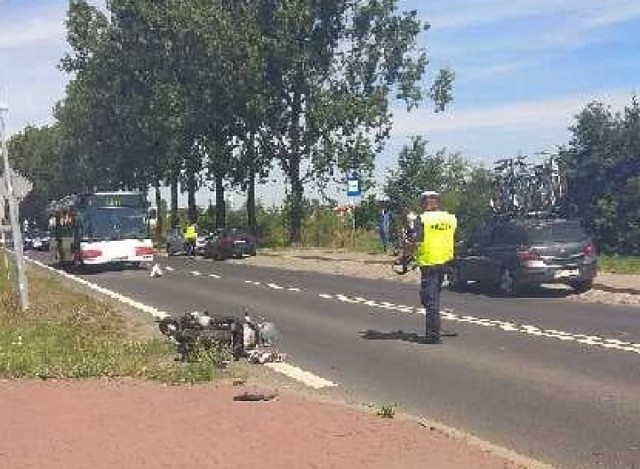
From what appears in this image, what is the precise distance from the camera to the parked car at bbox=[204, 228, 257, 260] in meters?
48.2

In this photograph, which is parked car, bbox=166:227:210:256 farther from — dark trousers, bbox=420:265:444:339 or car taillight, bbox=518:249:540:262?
dark trousers, bbox=420:265:444:339

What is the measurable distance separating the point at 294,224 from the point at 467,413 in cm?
4456

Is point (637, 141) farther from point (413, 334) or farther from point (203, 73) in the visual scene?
point (413, 334)

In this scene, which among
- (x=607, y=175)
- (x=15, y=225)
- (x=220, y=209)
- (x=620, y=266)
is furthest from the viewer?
(x=220, y=209)

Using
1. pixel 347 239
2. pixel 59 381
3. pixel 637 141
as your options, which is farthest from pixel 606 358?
pixel 347 239

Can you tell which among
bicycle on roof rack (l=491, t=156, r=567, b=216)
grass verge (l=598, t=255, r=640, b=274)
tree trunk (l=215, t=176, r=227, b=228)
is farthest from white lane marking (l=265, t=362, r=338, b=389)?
tree trunk (l=215, t=176, r=227, b=228)

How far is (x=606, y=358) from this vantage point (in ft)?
38.8

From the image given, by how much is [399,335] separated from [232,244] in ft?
111

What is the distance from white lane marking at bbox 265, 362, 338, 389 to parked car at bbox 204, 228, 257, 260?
36.3 meters

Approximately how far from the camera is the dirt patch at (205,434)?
653cm

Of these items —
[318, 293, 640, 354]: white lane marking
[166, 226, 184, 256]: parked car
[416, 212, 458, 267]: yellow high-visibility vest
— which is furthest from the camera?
[166, 226, 184, 256]: parked car

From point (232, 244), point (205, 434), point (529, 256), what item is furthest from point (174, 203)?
point (205, 434)

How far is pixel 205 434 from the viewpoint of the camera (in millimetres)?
7371

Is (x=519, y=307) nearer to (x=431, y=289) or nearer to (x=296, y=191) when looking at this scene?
(x=431, y=289)
